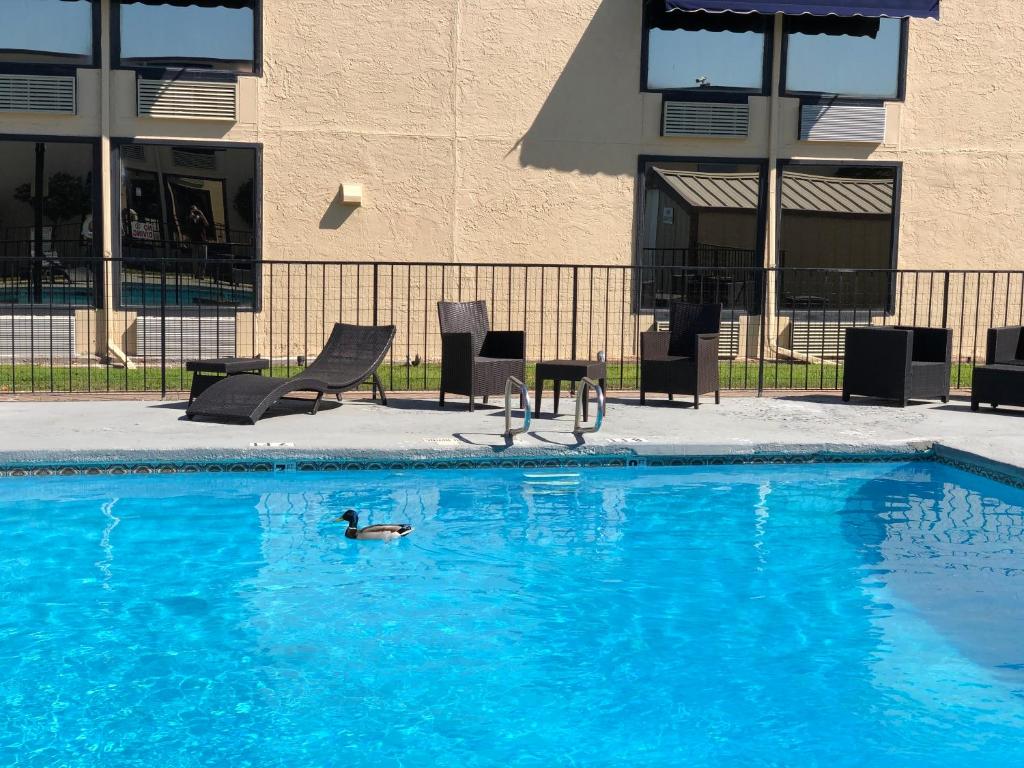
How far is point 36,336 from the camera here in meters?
14.5

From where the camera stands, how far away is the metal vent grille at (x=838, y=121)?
15852 millimetres

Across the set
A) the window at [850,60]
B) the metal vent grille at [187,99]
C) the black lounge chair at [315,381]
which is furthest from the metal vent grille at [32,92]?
the window at [850,60]

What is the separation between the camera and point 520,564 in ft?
22.3

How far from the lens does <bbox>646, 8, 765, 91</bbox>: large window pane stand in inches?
616

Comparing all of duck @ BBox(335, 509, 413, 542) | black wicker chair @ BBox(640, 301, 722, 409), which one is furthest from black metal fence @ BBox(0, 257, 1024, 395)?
duck @ BBox(335, 509, 413, 542)

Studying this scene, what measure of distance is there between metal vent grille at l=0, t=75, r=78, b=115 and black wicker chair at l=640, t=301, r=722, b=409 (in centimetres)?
759

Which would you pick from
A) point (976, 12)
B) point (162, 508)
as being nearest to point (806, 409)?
point (162, 508)

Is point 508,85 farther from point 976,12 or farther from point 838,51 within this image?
point 976,12

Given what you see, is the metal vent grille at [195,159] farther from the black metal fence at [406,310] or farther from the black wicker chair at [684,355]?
the black wicker chair at [684,355]

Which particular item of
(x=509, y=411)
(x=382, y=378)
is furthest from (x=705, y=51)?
(x=509, y=411)

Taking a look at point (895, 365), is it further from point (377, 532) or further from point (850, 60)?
point (377, 532)

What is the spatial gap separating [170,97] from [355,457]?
7398 mm

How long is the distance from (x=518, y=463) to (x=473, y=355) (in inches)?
66.9

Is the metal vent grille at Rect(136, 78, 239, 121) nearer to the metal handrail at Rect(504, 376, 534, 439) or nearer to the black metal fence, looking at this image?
the black metal fence
